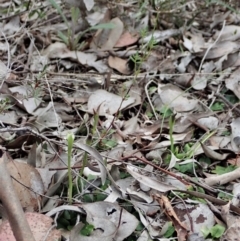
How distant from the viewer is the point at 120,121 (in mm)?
1761

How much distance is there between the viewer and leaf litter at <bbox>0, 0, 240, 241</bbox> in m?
1.36

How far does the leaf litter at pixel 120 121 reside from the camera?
1.36m

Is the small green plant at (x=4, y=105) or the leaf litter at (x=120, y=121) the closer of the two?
the leaf litter at (x=120, y=121)

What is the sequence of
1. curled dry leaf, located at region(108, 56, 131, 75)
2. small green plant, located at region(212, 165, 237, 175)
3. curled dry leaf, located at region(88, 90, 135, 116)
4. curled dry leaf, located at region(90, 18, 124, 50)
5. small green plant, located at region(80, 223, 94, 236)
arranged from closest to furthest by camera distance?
small green plant, located at region(80, 223, 94, 236) → small green plant, located at region(212, 165, 237, 175) → curled dry leaf, located at region(88, 90, 135, 116) → curled dry leaf, located at region(108, 56, 131, 75) → curled dry leaf, located at region(90, 18, 124, 50)

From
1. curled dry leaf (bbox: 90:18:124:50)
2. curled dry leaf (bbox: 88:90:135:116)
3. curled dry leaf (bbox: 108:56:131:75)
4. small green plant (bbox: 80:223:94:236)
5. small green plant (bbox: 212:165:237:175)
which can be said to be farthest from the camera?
curled dry leaf (bbox: 90:18:124:50)

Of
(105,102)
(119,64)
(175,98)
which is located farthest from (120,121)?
(119,64)

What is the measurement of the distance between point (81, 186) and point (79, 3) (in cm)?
83

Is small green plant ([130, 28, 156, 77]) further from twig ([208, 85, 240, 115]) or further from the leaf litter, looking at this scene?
twig ([208, 85, 240, 115])

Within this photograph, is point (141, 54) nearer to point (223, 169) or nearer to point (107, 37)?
point (107, 37)

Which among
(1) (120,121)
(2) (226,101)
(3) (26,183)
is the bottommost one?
(2) (226,101)

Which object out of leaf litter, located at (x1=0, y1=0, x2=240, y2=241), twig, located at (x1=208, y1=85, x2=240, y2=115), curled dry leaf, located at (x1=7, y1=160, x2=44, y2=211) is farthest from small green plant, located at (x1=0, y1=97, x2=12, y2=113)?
twig, located at (x1=208, y1=85, x2=240, y2=115)

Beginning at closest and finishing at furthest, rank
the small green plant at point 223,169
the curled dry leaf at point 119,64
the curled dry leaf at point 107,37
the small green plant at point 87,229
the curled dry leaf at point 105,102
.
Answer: the small green plant at point 87,229
the small green plant at point 223,169
the curled dry leaf at point 105,102
the curled dry leaf at point 119,64
the curled dry leaf at point 107,37

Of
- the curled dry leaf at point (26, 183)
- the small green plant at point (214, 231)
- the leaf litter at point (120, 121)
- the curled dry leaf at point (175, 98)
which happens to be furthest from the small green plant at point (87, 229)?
the curled dry leaf at point (175, 98)

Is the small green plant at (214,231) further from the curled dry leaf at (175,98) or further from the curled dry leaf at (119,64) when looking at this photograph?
the curled dry leaf at (119,64)
